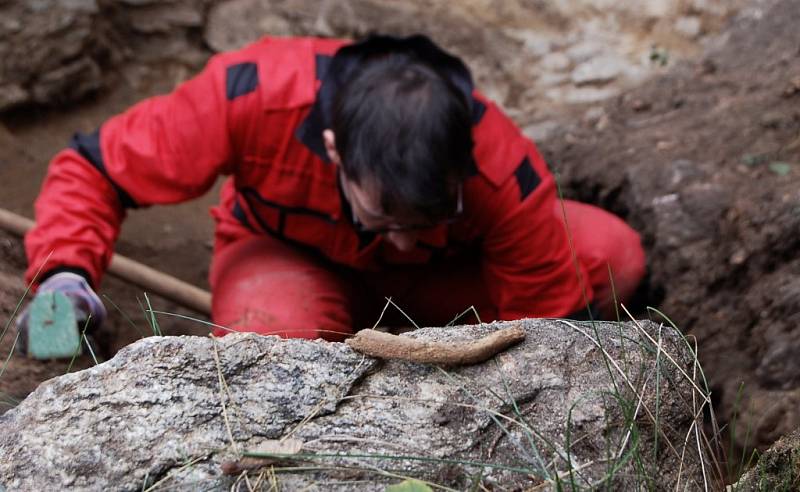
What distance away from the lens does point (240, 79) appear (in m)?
2.17

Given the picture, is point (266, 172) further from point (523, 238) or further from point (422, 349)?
point (422, 349)

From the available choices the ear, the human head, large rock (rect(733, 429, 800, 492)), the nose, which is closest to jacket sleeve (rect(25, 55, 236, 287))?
the ear

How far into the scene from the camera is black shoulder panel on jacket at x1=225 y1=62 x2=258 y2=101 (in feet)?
7.07

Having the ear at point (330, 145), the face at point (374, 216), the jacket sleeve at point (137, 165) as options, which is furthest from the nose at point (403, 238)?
the jacket sleeve at point (137, 165)

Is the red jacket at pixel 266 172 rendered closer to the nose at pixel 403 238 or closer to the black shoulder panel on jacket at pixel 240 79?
the black shoulder panel on jacket at pixel 240 79

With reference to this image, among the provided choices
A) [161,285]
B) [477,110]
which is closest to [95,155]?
[161,285]

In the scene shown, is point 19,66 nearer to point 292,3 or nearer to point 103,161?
point 292,3

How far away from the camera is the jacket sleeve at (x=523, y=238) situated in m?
2.20

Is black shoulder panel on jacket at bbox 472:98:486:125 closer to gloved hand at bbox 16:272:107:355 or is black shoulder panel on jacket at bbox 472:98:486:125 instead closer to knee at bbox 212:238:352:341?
knee at bbox 212:238:352:341

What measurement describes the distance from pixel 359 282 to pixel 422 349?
5.16 ft

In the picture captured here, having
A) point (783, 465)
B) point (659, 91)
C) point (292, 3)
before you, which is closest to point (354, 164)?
point (783, 465)

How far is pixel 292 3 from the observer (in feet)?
14.6

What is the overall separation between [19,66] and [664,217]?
2.98m

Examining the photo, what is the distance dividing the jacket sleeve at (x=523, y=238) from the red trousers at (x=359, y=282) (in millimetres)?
164
